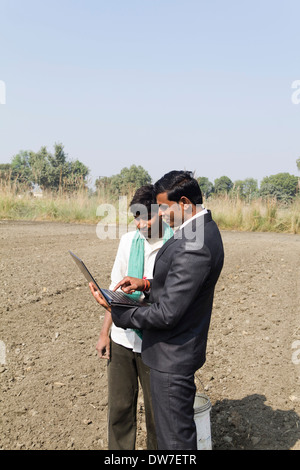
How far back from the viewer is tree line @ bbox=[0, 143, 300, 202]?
16.7 metres

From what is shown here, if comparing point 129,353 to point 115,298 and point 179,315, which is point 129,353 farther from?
point 179,315

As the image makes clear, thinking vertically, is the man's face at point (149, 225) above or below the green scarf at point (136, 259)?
above

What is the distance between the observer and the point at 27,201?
1664 cm

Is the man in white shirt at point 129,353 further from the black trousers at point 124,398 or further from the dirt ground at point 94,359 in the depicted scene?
the dirt ground at point 94,359

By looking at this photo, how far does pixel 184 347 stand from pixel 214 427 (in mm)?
1737

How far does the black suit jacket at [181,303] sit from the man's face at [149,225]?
25.1 inches

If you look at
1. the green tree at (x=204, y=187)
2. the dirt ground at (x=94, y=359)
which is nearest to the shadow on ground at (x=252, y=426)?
the dirt ground at (x=94, y=359)

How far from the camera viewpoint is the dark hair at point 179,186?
2371mm

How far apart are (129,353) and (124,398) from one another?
0.93 feet

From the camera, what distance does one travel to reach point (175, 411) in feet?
7.30

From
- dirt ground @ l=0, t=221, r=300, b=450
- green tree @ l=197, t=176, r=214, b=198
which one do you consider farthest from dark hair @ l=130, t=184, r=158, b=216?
green tree @ l=197, t=176, r=214, b=198
